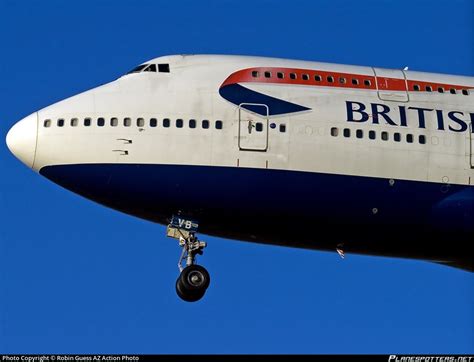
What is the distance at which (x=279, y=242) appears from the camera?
5875 centimetres

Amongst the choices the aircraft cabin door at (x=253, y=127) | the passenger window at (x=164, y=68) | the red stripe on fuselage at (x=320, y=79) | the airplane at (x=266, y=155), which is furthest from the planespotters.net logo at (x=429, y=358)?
the passenger window at (x=164, y=68)

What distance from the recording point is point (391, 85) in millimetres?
60125

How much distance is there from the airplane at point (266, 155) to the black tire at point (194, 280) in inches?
2.2

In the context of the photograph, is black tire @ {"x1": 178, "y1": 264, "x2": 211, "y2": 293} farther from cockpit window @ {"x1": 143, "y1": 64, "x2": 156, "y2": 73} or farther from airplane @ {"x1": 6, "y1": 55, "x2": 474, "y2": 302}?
cockpit window @ {"x1": 143, "y1": 64, "x2": 156, "y2": 73}

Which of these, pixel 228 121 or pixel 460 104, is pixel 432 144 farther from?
pixel 228 121

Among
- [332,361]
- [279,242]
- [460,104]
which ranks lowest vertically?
[332,361]

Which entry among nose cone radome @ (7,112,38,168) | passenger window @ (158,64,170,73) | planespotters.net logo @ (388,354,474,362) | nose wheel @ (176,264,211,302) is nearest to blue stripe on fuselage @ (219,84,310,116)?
passenger window @ (158,64,170,73)

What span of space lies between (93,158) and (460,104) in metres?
13.7

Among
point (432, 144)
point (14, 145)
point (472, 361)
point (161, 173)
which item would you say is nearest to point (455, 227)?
point (432, 144)

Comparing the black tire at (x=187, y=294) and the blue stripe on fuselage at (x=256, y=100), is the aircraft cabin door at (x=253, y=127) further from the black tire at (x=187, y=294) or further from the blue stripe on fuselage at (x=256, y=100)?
the black tire at (x=187, y=294)

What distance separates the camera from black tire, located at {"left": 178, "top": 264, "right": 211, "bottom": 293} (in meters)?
57.0

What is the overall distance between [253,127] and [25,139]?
798 cm

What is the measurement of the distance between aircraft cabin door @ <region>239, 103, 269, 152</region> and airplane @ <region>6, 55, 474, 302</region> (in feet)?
0.14

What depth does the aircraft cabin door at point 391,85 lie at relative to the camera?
5975 cm
